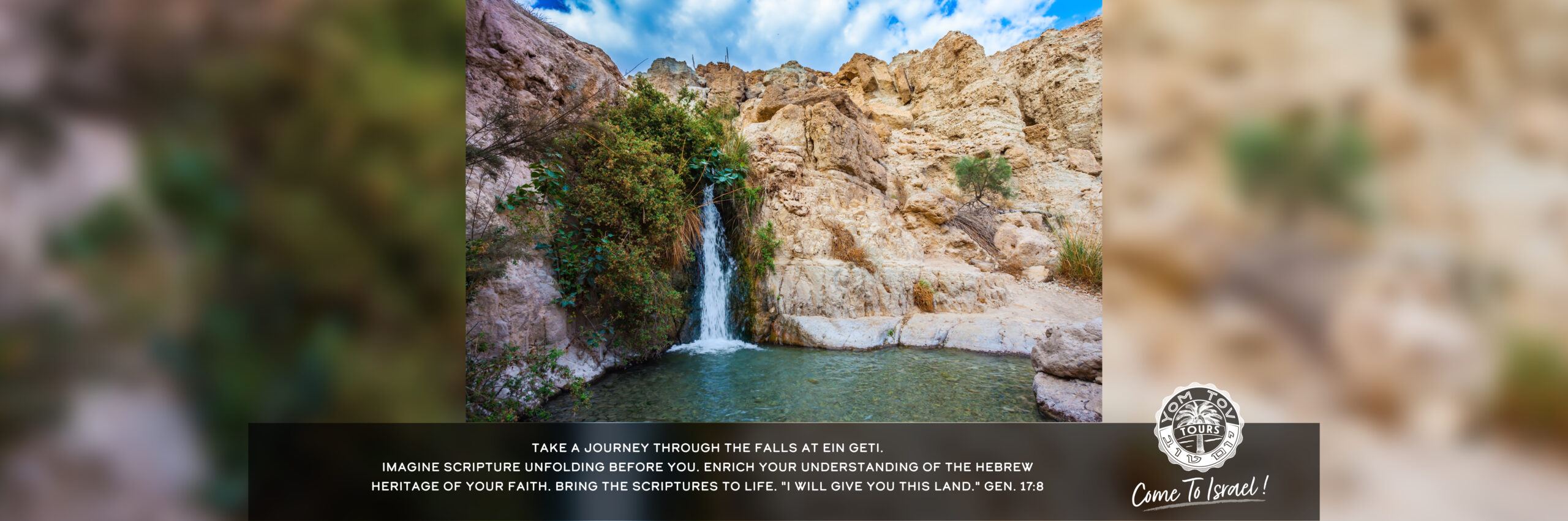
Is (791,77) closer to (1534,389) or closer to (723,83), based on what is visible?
(723,83)

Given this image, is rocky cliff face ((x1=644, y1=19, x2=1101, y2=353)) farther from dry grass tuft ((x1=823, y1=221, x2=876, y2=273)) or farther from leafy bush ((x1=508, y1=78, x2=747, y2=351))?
leafy bush ((x1=508, y1=78, x2=747, y2=351))

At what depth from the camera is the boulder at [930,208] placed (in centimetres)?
647

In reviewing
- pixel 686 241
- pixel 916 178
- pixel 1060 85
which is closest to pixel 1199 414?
pixel 686 241

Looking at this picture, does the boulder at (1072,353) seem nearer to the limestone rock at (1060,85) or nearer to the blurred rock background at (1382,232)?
the blurred rock background at (1382,232)

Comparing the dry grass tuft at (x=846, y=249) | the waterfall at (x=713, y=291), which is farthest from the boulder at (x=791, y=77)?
the waterfall at (x=713, y=291)

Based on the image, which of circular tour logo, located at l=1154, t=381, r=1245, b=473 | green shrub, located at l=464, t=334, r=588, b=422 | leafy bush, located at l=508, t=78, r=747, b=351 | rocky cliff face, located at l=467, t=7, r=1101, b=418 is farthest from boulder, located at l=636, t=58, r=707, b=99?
circular tour logo, located at l=1154, t=381, r=1245, b=473

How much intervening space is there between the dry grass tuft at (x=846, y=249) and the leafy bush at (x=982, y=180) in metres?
3.16

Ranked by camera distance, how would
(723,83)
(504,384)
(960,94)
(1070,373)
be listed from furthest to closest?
(960,94)
(723,83)
(1070,373)
(504,384)

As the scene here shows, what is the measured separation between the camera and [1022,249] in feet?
18.6

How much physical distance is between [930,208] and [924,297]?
2324 mm

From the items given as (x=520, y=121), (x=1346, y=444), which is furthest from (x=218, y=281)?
(x=1346, y=444)

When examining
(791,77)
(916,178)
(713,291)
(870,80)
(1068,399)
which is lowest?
(1068,399)

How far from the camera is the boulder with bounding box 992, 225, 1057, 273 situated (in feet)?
18.1

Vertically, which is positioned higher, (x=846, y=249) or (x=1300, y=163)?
(x=846, y=249)
